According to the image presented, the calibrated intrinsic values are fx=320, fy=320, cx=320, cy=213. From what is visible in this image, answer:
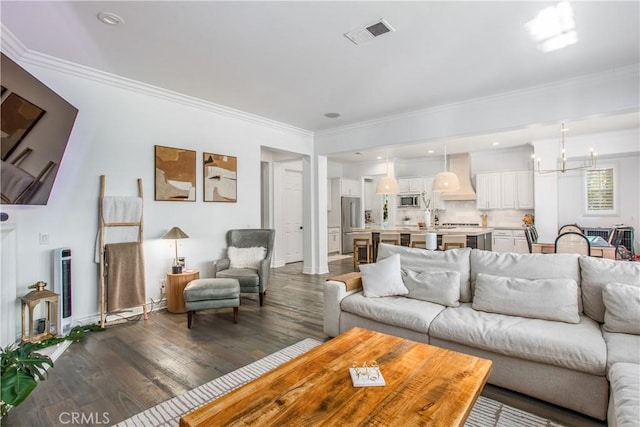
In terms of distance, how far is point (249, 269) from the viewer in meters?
4.52

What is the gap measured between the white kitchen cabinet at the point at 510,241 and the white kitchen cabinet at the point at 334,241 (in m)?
4.10

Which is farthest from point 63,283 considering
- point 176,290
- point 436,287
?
→ point 436,287

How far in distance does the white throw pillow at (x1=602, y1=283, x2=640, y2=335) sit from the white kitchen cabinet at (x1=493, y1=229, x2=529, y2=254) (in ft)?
18.0

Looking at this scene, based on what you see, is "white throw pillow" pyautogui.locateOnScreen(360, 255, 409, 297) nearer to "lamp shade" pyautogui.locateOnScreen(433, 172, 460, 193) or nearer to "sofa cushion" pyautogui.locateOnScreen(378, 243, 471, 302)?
"sofa cushion" pyautogui.locateOnScreen(378, 243, 471, 302)

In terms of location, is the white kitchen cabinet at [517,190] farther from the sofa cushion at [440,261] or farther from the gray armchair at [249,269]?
the gray armchair at [249,269]

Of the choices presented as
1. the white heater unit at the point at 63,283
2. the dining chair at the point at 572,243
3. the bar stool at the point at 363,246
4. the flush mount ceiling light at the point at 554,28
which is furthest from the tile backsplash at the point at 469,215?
the white heater unit at the point at 63,283

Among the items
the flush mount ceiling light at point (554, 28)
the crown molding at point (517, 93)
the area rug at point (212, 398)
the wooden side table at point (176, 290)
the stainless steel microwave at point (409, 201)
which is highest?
the flush mount ceiling light at point (554, 28)

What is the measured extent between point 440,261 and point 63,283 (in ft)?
12.5

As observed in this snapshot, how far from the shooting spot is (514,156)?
7.68 m

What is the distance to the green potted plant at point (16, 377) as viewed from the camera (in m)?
1.64

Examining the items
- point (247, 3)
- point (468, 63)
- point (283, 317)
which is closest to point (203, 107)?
point (247, 3)

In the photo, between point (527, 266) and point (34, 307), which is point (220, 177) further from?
point (527, 266)

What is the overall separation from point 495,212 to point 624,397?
7293 millimetres

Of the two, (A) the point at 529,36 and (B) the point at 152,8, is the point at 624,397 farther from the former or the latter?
(B) the point at 152,8
